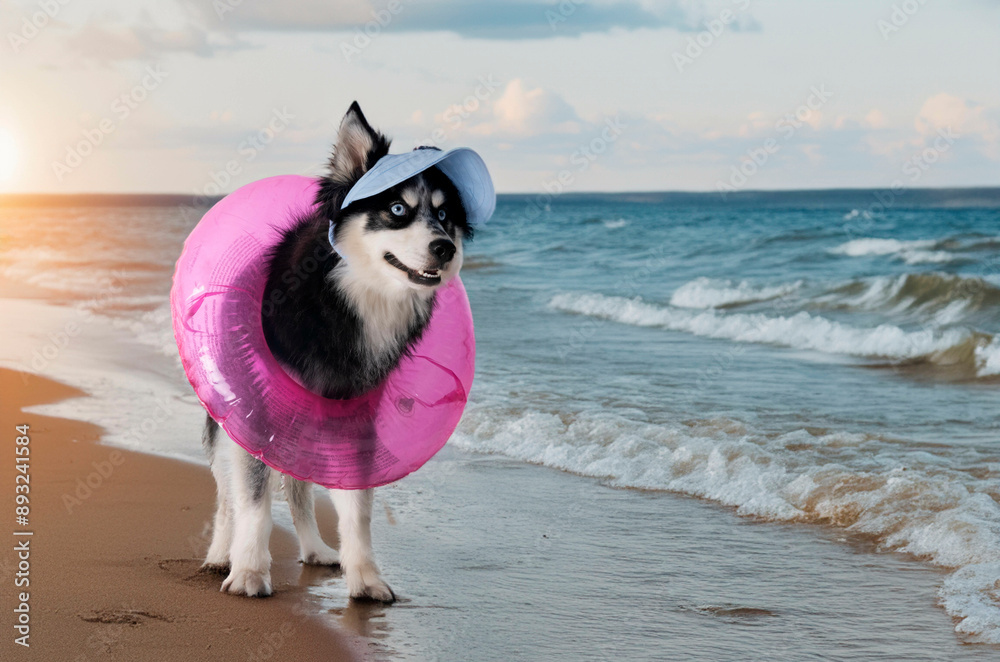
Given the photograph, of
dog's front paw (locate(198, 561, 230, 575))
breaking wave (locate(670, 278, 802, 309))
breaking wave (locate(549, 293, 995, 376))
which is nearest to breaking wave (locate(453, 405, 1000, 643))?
dog's front paw (locate(198, 561, 230, 575))

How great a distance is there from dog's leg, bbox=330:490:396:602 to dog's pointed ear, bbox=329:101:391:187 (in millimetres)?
1465

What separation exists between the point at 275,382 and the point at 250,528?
688 millimetres

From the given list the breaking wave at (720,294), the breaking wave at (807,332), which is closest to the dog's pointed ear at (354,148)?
the breaking wave at (807,332)

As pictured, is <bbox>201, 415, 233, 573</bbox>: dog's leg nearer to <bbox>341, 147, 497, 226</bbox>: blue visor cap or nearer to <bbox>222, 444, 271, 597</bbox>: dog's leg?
<bbox>222, 444, 271, 597</bbox>: dog's leg

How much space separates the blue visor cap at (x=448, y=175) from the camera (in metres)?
4.02

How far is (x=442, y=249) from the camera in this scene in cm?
414

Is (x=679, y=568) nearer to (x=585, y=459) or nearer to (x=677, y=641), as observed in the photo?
(x=677, y=641)

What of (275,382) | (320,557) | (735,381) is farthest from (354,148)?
(735,381)

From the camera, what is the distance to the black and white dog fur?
166 inches

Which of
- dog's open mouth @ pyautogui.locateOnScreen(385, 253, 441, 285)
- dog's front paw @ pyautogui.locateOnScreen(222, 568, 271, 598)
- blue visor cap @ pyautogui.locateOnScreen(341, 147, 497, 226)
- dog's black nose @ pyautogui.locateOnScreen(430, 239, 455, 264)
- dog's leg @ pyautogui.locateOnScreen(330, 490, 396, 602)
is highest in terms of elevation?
blue visor cap @ pyautogui.locateOnScreen(341, 147, 497, 226)

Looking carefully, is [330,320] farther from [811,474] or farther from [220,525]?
[811,474]

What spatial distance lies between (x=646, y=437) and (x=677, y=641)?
3.48 m

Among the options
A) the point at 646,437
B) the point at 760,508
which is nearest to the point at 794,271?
the point at 646,437

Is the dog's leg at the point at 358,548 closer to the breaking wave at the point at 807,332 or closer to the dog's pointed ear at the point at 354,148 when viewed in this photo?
the dog's pointed ear at the point at 354,148
